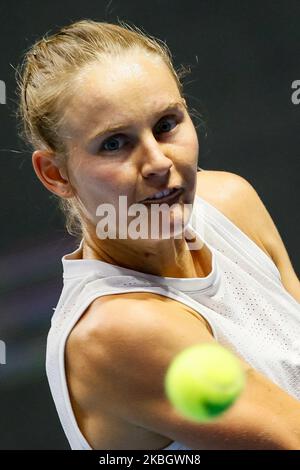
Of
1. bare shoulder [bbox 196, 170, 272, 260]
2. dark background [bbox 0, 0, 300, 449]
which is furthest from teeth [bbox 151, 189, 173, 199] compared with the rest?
dark background [bbox 0, 0, 300, 449]

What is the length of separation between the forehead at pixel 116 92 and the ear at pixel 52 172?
47 millimetres

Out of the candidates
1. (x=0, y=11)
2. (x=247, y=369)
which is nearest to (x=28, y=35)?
(x=0, y=11)

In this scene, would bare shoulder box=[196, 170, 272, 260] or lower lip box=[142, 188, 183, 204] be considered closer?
lower lip box=[142, 188, 183, 204]

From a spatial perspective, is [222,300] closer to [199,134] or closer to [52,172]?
[52,172]

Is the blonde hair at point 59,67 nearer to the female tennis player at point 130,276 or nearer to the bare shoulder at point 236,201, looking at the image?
the female tennis player at point 130,276

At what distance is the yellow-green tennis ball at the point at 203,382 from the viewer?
57 centimetres

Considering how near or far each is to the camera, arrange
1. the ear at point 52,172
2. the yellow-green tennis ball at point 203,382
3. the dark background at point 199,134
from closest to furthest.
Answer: the yellow-green tennis ball at point 203,382 → the ear at point 52,172 → the dark background at point 199,134

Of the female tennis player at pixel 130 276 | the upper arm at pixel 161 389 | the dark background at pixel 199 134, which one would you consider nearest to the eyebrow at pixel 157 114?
the female tennis player at pixel 130 276

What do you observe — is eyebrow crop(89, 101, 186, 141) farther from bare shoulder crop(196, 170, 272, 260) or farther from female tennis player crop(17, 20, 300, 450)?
bare shoulder crop(196, 170, 272, 260)

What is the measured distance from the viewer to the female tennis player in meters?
0.60

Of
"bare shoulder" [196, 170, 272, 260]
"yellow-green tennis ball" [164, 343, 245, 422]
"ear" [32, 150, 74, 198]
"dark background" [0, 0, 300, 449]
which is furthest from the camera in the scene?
"dark background" [0, 0, 300, 449]

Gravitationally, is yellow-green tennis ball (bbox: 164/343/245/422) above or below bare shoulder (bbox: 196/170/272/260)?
below

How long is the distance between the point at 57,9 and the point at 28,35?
0.15 ft

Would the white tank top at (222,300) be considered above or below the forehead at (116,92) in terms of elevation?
below
